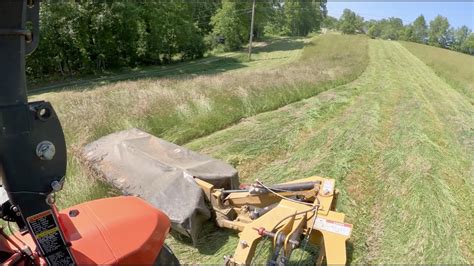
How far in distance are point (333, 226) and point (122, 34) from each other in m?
25.3

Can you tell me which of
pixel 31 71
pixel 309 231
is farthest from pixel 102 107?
pixel 31 71

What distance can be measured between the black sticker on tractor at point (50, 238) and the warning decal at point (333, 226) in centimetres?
202

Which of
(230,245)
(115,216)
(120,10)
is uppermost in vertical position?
(120,10)

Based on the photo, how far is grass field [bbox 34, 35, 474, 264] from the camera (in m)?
4.26

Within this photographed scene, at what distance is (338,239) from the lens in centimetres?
306

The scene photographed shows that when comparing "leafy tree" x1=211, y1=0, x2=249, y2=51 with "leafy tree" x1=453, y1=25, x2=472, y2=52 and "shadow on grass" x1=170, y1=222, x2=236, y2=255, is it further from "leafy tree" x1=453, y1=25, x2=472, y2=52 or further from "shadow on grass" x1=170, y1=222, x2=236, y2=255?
"leafy tree" x1=453, y1=25, x2=472, y2=52

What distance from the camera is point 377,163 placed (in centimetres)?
645

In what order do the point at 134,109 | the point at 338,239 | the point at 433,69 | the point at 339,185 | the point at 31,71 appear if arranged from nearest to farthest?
1. the point at 338,239
2. the point at 339,185
3. the point at 134,109
4. the point at 31,71
5. the point at 433,69

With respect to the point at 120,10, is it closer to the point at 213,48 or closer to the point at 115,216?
the point at 213,48

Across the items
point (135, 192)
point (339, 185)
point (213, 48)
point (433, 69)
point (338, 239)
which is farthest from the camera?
point (213, 48)

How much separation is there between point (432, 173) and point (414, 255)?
2366 mm

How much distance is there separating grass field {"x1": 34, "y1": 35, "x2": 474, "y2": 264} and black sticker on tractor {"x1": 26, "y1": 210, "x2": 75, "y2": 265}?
2.26 m

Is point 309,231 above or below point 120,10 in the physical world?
below

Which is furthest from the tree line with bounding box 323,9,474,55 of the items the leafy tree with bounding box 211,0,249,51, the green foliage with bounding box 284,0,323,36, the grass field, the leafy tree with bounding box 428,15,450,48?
the grass field
